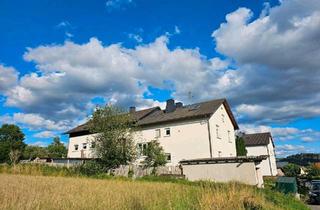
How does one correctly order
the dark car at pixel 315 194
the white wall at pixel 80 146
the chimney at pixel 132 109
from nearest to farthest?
the dark car at pixel 315 194 < the white wall at pixel 80 146 < the chimney at pixel 132 109

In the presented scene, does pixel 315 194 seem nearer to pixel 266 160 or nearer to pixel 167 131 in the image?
pixel 167 131

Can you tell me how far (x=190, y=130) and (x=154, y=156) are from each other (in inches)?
215

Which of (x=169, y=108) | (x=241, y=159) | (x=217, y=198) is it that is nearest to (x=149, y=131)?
(x=169, y=108)

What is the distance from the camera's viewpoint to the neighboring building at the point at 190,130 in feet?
109

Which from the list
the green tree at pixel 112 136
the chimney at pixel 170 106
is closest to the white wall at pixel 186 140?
the chimney at pixel 170 106

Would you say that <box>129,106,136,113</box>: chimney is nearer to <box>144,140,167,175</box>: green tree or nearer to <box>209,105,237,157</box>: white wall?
<box>144,140,167,175</box>: green tree

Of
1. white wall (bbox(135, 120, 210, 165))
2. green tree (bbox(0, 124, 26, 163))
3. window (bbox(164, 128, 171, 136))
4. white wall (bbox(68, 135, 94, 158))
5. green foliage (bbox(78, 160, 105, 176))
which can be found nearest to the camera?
green foliage (bbox(78, 160, 105, 176))

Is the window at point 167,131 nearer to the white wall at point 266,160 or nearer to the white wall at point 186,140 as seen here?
the white wall at point 186,140

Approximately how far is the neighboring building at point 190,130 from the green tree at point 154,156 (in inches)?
80.2

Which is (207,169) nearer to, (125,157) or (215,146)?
(215,146)

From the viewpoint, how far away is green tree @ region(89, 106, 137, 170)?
3150 cm

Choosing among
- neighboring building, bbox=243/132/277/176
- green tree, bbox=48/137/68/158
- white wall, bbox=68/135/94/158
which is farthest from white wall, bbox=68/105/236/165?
green tree, bbox=48/137/68/158

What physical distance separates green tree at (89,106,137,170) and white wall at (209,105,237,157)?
9627mm

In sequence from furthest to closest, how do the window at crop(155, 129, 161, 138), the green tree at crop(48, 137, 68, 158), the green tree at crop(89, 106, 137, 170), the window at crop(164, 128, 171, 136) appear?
the green tree at crop(48, 137, 68, 158)
the window at crop(155, 129, 161, 138)
the window at crop(164, 128, 171, 136)
the green tree at crop(89, 106, 137, 170)
